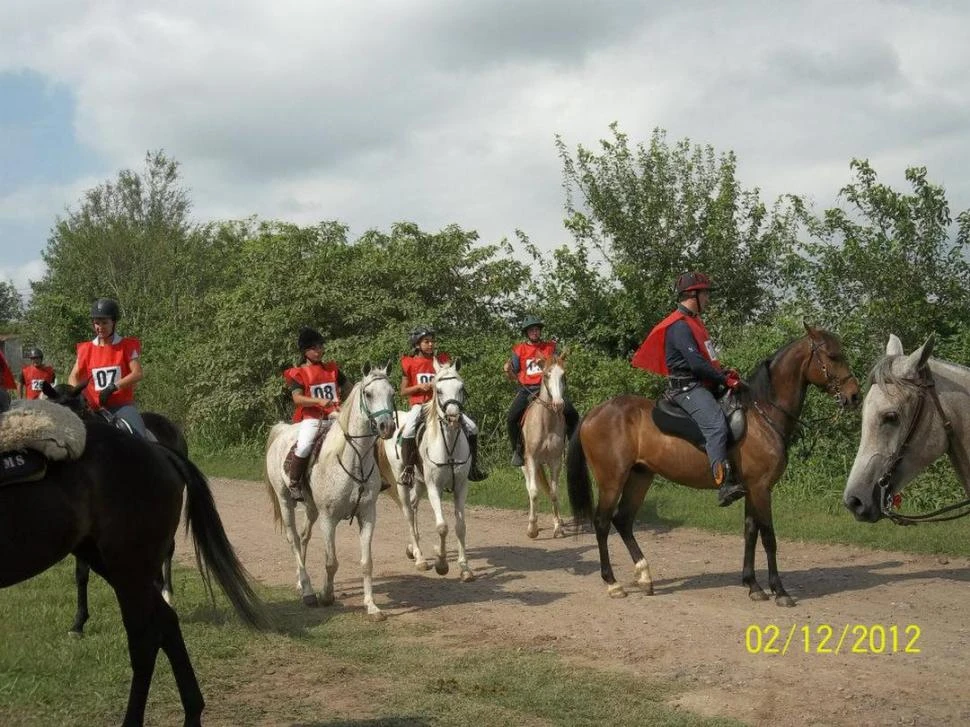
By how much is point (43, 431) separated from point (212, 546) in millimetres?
1513

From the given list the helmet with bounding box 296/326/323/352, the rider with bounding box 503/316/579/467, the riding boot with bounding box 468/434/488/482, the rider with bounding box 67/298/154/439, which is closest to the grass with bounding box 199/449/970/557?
the rider with bounding box 503/316/579/467

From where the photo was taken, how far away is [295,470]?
1020 centimetres

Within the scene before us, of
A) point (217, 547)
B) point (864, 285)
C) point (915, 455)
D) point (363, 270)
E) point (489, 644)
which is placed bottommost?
point (489, 644)

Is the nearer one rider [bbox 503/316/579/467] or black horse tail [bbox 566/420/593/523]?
black horse tail [bbox 566/420/593/523]

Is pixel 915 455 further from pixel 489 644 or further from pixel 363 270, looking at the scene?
pixel 363 270

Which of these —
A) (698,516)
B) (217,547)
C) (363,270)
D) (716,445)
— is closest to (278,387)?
(363,270)

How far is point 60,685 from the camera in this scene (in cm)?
706

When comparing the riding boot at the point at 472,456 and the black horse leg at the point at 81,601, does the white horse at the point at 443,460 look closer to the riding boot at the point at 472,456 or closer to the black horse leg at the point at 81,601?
the riding boot at the point at 472,456

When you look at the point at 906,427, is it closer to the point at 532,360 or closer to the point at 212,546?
the point at 212,546

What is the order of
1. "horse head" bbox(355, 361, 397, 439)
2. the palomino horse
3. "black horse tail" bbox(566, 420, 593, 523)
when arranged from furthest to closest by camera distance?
the palomino horse
"black horse tail" bbox(566, 420, 593, 523)
"horse head" bbox(355, 361, 397, 439)

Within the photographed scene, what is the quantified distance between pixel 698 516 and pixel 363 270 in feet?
39.9

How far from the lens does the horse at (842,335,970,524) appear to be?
6.19 metres

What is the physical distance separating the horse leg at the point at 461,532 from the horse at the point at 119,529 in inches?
192

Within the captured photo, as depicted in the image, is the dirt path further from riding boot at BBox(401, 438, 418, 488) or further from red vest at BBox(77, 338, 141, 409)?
red vest at BBox(77, 338, 141, 409)
